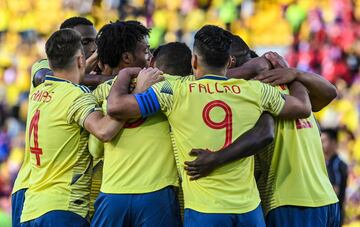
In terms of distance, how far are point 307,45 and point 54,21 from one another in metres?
4.60

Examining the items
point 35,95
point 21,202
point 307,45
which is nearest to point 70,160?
point 35,95

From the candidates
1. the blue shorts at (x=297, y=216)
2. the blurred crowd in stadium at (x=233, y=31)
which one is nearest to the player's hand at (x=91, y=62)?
the blue shorts at (x=297, y=216)

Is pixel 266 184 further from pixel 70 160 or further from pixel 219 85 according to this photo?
pixel 70 160

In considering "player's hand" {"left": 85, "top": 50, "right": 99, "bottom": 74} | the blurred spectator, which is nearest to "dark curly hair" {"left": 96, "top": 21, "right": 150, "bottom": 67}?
"player's hand" {"left": 85, "top": 50, "right": 99, "bottom": 74}

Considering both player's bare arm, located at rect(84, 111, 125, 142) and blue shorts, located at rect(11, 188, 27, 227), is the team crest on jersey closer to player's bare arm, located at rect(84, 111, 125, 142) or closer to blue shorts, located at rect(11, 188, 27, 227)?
player's bare arm, located at rect(84, 111, 125, 142)

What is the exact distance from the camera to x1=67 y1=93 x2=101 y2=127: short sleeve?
549cm

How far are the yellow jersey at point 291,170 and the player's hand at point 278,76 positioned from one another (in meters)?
0.05

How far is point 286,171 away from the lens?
5.74 metres

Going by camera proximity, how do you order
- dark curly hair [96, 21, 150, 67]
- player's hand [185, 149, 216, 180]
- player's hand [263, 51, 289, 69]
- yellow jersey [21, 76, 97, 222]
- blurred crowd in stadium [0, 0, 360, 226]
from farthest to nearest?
blurred crowd in stadium [0, 0, 360, 226] < player's hand [263, 51, 289, 69] < dark curly hair [96, 21, 150, 67] < yellow jersey [21, 76, 97, 222] < player's hand [185, 149, 216, 180]

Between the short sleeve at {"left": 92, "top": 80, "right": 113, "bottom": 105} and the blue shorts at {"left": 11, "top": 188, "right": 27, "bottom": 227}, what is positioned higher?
the short sleeve at {"left": 92, "top": 80, "right": 113, "bottom": 105}

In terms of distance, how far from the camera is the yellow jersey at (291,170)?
573 centimetres

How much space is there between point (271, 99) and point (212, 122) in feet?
1.48

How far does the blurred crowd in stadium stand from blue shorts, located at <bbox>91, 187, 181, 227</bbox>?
786 cm

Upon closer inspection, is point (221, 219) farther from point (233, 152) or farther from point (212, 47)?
point (212, 47)
